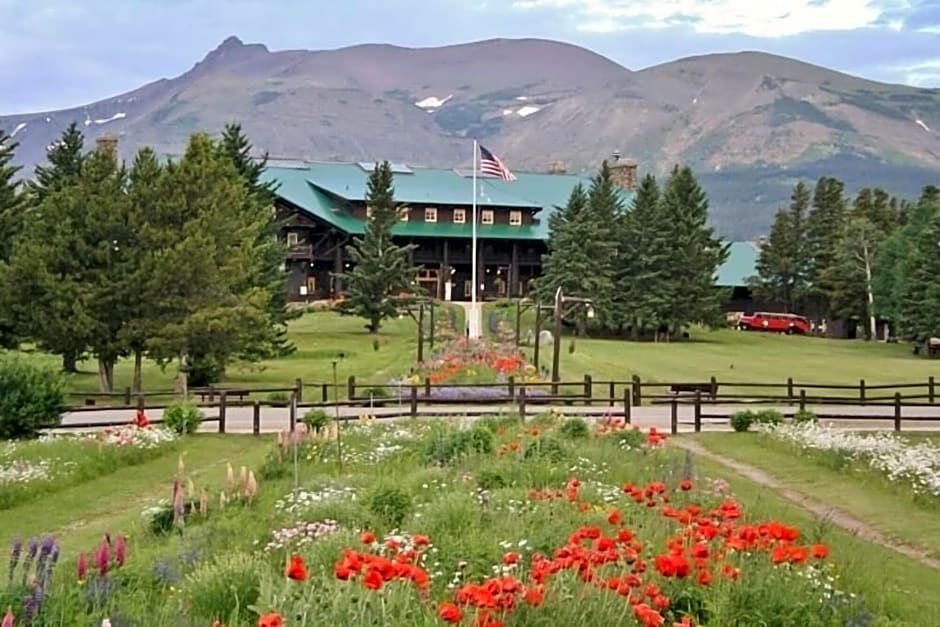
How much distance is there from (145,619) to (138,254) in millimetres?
27571

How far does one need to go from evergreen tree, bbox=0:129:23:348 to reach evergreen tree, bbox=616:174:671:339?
35.3 m

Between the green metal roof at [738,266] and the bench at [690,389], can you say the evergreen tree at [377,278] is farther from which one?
the green metal roof at [738,266]

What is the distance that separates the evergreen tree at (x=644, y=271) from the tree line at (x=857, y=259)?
13886 millimetres

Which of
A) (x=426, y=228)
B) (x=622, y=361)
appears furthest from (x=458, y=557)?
(x=426, y=228)

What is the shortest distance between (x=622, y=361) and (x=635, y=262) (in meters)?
19.4

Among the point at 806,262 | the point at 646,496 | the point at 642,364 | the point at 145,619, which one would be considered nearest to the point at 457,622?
the point at 145,619

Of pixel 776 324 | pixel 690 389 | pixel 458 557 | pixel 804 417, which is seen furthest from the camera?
pixel 776 324

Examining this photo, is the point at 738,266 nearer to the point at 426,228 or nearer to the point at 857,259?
the point at 857,259

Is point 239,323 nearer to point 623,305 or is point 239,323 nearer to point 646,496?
point 646,496

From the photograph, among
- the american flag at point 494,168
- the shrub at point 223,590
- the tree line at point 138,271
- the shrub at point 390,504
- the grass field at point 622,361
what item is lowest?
the grass field at point 622,361

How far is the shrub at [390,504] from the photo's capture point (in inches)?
416

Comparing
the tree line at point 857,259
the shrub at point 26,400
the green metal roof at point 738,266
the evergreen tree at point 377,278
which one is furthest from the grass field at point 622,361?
the green metal roof at point 738,266

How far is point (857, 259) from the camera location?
255 ft

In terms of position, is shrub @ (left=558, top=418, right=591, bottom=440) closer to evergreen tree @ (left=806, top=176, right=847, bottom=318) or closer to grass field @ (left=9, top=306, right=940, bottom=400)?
grass field @ (left=9, top=306, right=940, bottom=400)
